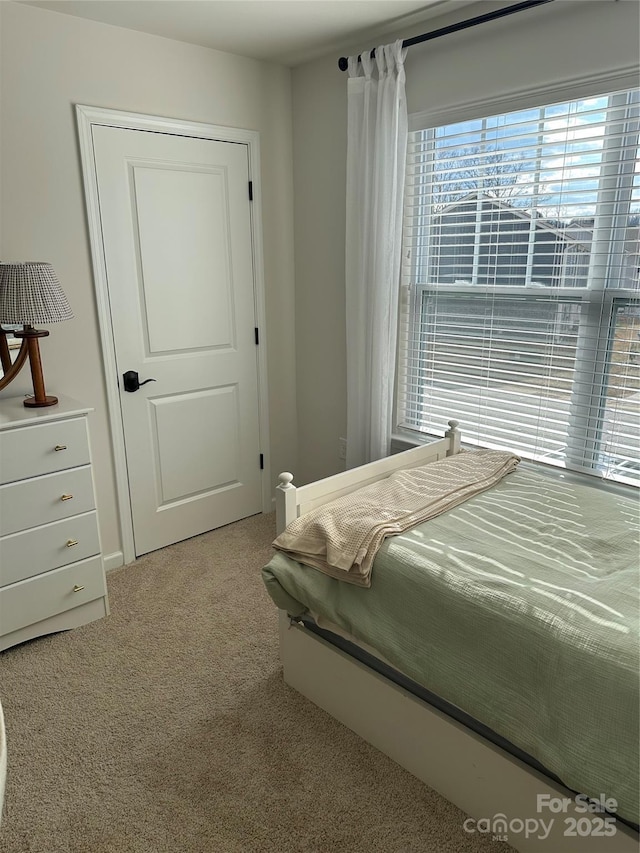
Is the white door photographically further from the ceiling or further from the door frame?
the ceiling

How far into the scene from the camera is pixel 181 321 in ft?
10.4

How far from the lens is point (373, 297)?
2959 mm

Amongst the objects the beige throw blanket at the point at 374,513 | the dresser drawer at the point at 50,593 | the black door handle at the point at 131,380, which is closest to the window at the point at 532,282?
the beige throw blanket at the point at 374,513

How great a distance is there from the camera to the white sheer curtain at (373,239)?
2764 millimetres

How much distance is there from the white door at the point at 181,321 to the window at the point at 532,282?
3.16 feet

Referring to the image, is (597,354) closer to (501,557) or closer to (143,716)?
(501,557)

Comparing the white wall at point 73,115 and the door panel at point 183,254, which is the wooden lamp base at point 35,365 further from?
the door panel at point 183,254

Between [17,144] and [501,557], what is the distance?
8.15ft

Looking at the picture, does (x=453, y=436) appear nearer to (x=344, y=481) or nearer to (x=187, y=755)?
(x=344, y=481)

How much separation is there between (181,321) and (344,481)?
1418 millimetres

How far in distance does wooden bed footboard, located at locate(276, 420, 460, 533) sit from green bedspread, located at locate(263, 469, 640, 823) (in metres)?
0.19

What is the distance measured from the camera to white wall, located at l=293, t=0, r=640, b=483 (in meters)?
2.19

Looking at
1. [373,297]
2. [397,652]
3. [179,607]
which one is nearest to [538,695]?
[397,652]

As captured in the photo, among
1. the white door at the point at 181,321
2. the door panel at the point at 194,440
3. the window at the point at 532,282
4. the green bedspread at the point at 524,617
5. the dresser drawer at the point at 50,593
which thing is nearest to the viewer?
the green bedspread at the point at 524,617
